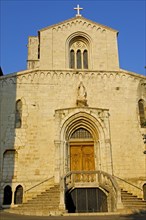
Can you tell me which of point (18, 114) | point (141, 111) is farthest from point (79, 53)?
point (18, 114)

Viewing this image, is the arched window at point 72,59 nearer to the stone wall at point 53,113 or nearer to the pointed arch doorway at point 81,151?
the stone wall at point 53,113

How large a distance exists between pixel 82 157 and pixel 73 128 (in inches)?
74.4

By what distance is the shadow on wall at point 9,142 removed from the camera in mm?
16422

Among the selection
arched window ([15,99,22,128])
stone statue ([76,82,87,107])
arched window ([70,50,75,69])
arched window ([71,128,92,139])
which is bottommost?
arched window ([71,128,92,139])

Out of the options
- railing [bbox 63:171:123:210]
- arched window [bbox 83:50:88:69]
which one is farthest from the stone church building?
arched window [bbox 83:50:88:69]

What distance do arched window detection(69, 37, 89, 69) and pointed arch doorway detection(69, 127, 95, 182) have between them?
16.1 feet

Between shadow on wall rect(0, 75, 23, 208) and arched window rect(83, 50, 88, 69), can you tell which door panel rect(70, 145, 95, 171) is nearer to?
shadow on wall rect(0, 75, 23, 208)

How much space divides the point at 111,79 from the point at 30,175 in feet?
27.1

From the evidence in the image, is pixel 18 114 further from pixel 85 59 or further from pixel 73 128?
pixel 85 59

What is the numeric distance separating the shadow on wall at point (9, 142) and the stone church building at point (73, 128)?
Result: 57 millimetres

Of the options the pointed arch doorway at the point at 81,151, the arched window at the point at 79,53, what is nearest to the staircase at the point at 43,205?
the pointed arch doorway at the point at 81,151

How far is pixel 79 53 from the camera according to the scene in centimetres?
2112

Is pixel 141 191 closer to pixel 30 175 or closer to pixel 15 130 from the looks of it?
pixel 30 175

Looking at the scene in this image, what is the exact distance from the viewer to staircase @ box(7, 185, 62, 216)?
12.8 meters
